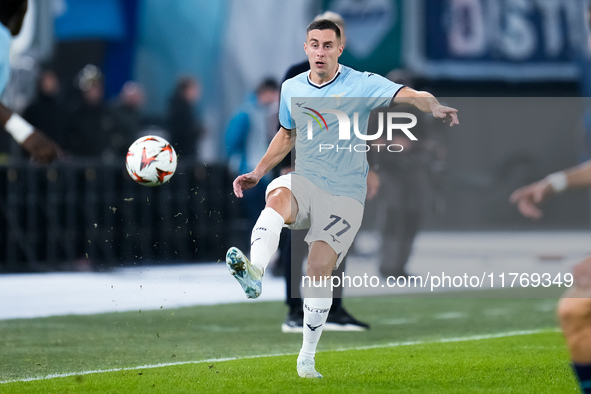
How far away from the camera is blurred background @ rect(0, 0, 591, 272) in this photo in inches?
593

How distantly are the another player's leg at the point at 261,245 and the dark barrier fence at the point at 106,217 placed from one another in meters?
6.93

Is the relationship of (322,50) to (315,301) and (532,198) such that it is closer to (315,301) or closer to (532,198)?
(315,301)

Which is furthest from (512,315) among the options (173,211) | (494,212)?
(494,212)

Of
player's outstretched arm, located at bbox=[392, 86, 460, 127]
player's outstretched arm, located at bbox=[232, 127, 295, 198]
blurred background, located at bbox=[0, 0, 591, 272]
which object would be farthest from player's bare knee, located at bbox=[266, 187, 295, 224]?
blurred background, located at bbox=[0, 0, 591, 272]

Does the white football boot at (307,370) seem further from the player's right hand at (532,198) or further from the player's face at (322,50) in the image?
the player's right hand at (532,198)

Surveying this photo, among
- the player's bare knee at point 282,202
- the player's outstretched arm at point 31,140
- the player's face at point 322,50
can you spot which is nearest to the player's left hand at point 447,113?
the player's face at point 322,50

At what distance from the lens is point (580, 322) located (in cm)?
541

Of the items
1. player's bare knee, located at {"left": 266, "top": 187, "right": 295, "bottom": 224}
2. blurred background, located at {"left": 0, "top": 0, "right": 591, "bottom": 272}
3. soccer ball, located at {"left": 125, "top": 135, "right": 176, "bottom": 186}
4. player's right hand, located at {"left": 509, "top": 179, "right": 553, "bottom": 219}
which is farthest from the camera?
blurred background, located at {"left": 0, "top": 0, "right": 591, "bottom": 272}

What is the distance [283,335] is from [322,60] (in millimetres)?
2928

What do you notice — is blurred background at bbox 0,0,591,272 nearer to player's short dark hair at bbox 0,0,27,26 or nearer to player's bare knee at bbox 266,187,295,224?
player's short dark hair at bbox 0,0,27,26

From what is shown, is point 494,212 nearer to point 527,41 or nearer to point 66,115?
point 527,41

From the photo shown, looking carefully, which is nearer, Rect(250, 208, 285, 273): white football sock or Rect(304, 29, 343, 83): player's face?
Rect(250, 208, 285, 273): white football sock

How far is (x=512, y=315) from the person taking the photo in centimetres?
1148

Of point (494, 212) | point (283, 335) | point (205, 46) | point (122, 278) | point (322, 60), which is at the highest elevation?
point (322, 60)
